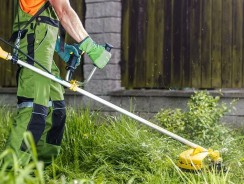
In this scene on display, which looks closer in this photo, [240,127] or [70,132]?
[70,132]

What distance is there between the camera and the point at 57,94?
4355 mm

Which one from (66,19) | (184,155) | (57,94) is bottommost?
(184,155)

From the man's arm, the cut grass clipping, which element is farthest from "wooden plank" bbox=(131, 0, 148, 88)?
the man's arm

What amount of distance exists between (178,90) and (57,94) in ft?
7.21

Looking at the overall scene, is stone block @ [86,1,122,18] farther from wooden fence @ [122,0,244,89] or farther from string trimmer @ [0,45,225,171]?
string trimmer @ [0,45,225,171]

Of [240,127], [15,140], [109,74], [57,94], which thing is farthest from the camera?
[109,74]

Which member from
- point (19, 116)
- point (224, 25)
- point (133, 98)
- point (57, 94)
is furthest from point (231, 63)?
point (19, 116)

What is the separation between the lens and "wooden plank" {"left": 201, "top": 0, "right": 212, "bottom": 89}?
619 cm

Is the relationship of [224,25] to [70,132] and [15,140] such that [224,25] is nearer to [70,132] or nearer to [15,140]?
[70,132]

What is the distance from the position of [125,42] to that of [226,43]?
118 cm

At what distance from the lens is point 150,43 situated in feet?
21.6

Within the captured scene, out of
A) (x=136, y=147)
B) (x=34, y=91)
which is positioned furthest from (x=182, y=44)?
(x=34, y=91)

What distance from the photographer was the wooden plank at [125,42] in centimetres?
670

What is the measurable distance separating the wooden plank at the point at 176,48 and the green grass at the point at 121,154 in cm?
121
